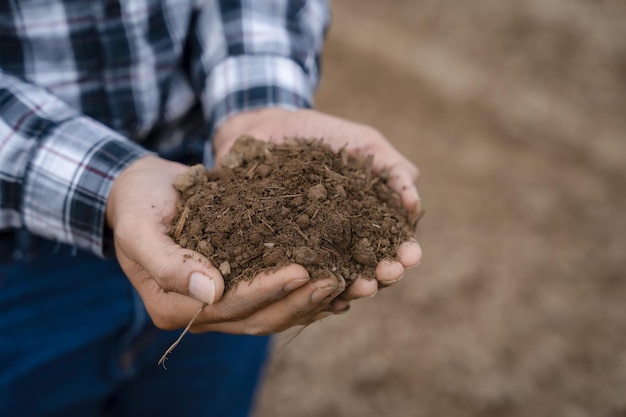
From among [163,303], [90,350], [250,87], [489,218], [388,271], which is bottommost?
[489,218]

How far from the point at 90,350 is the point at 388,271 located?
0.93m

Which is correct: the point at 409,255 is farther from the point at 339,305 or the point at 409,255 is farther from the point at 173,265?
the point at 173,265

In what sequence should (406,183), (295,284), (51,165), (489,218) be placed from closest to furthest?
(295,284)
(51,165)
(406,183)
(489,218)

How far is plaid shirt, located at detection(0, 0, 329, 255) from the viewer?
131cm

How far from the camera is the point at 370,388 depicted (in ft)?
9.49

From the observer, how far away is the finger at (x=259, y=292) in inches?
42.6

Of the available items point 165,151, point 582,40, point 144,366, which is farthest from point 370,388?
point 582,40

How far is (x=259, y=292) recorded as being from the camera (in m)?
1.10

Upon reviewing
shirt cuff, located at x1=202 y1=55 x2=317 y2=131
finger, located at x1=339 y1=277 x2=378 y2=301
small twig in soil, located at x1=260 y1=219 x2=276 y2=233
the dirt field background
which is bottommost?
the dirt field background

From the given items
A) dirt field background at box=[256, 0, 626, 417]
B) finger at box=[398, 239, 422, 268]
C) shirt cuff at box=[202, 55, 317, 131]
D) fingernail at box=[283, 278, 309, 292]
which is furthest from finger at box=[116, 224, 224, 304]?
dirt field background at box=[256, 0, 626, 417]

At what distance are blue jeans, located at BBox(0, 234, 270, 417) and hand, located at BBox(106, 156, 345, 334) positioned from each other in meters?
0.34

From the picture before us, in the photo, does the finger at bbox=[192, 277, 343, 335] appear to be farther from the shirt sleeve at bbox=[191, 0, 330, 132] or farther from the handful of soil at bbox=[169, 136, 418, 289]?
the shirt sleeve at bbox=[191, 0, 330, 132]

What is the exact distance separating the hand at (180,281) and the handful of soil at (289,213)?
42mm

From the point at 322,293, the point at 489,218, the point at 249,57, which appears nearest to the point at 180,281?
the point at 322,293
